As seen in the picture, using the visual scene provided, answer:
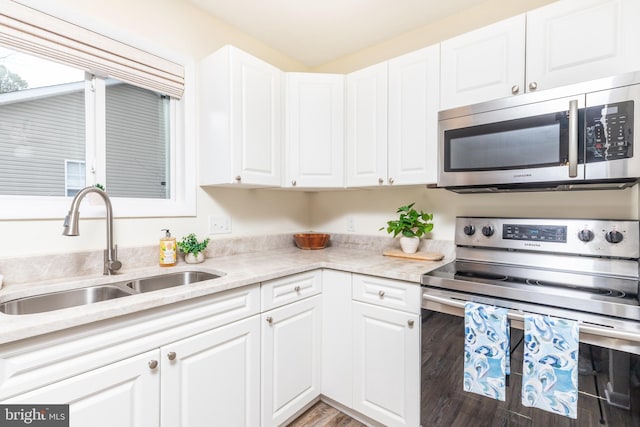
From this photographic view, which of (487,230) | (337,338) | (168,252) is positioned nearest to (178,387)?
(168,252)

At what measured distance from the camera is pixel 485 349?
1.17 m

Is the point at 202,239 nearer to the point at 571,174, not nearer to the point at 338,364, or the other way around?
the point at 338,364

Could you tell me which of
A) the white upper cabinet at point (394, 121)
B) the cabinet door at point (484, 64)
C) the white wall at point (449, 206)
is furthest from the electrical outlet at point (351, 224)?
the cabinet door at point (484, 64)

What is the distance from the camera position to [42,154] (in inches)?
54.1

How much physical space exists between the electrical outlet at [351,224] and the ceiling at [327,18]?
1326 millimetres

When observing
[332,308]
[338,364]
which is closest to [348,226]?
[332,308]

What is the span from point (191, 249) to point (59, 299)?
60cm

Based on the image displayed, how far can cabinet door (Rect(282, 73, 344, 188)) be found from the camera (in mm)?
1982

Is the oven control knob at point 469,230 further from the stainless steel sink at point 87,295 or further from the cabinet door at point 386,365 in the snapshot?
the stainless steel sink at point 87,295

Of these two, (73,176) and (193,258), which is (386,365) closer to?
(193,258)

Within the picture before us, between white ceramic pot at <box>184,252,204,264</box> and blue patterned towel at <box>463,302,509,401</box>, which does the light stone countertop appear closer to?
white ceramic pot at <box>184,252,204,264</box>

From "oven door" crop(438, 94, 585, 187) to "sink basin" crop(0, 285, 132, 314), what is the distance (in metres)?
1.64

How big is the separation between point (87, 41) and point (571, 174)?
7.22 feet
